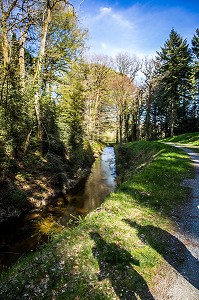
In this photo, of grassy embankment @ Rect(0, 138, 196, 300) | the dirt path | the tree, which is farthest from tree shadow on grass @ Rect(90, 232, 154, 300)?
the tree

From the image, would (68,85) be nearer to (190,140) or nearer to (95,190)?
(95,190)

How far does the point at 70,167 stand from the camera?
52.2 ft

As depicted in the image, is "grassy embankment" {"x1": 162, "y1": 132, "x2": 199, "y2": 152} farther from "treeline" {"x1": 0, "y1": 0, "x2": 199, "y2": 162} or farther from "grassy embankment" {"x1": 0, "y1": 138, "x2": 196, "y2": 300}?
"grassy embankment" {"x1": 0, "y1": 138, "x2": 196, "y2": 300}

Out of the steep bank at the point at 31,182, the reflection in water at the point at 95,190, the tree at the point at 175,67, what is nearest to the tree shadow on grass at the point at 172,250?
the reflection in water at the point at 95,190

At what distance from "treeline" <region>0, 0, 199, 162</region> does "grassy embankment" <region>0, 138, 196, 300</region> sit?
5.86 m

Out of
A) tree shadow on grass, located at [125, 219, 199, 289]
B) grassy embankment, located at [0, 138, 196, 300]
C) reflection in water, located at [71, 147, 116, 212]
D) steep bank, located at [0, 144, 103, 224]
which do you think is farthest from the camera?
reflection in water, located at [71, 147, 116, 212]

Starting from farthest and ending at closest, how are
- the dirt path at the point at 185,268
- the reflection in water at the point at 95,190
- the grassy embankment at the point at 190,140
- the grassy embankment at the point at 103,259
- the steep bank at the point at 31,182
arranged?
the grassy embankment at the point at 190,140, the reflection in water at the point at 95,190, the steep bank at the point at 31,182, the grassy embankment at the point at 103,259, the dirt path at the point at 185,268

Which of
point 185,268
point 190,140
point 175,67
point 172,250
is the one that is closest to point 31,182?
point 172,250

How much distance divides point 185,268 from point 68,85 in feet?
57.1

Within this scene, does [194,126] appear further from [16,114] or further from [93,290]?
[93,290]

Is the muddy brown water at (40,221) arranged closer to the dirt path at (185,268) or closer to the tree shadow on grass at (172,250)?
the tree shadow on grass at (172,250)

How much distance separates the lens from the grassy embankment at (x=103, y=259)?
3691mm

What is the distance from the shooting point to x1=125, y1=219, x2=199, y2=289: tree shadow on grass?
402 cm

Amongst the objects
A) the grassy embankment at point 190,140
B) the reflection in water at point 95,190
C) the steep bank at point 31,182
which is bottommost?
the reflection in water at point 95,190
